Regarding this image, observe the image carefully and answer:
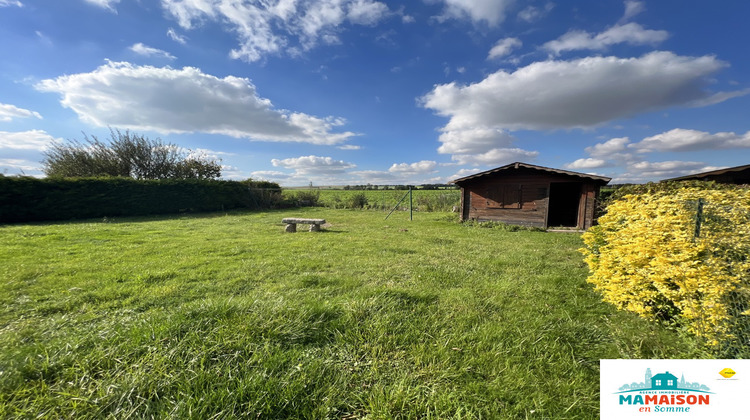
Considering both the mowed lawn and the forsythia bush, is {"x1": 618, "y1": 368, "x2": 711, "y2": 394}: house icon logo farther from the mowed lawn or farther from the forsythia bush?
the forsythia bush

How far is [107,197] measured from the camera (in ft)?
45.0

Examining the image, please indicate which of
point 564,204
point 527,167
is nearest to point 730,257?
point 527,167

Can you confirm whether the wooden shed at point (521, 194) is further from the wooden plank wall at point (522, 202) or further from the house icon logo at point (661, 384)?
the house icon logo at point (661, 384)

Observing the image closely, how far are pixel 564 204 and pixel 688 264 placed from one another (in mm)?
13683

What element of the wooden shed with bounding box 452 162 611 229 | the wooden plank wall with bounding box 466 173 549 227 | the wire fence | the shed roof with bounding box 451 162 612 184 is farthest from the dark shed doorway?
the wire fence

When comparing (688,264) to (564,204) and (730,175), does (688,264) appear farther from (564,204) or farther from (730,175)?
(564,204)

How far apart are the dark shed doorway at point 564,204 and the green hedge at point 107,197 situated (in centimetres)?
2054

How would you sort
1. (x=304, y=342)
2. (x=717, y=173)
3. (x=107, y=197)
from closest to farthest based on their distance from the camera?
(x=304, y=342) < (x=717, y=173) < (x=107, y=197)

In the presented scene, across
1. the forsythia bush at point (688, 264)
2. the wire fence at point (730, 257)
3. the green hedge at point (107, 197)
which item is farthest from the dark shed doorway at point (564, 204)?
the green hedge at point (107, 197)

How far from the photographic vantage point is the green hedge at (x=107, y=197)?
1153 cm

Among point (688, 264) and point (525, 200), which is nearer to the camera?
point (688, 264)

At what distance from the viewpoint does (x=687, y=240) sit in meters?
2.55

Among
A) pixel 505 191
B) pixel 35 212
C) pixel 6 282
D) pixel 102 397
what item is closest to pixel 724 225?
pixel 102 397

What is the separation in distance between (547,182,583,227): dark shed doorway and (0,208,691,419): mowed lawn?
36.3ft
